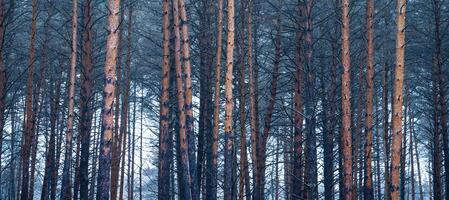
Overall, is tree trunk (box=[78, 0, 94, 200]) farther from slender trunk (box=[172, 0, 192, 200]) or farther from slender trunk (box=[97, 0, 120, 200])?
slender trunk (box=[97, 0, 120, 200])

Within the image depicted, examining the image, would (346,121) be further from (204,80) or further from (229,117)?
(204,80)

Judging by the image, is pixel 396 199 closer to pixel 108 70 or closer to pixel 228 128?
pixel 228 128

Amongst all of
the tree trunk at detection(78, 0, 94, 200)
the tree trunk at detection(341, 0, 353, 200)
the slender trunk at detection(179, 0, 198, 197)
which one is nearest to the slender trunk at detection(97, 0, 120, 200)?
the slender trunk at detection(179, 0, 198, 197)

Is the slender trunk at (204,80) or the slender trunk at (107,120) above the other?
the slender trunk at (204,80)

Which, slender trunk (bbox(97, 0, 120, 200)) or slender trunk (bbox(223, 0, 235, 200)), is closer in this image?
slender trunk (bbox(97, 0, 120, 200))

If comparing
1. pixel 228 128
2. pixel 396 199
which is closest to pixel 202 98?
pixel 228 128

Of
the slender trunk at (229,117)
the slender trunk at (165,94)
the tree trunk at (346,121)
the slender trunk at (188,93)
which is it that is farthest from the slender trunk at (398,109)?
the slender trunk at (165,94)

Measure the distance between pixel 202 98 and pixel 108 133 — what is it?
7.84 metres

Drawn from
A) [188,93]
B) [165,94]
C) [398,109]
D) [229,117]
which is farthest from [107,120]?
[398,109]

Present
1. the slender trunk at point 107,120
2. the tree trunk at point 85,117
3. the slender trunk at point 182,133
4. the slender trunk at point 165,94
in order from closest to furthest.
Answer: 1. the slender trunk at point 107,120
2. the slender trunk at point 182,133
3. the slender trunk at point 165,94
4. the tree trunk at point 85,117

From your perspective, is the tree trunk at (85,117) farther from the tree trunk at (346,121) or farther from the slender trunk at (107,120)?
the tree trunk at (346,121)

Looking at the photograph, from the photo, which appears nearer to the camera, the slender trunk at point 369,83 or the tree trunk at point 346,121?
the tree trunk at point 346,121

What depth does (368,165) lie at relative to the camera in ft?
47.7

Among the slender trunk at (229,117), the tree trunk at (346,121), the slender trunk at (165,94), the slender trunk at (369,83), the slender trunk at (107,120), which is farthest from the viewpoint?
the slender trunk at (369,83)
